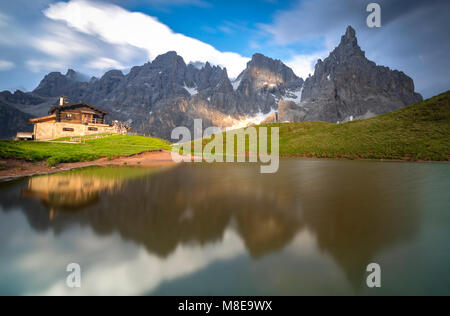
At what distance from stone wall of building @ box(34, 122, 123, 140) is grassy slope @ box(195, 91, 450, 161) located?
54218 mm

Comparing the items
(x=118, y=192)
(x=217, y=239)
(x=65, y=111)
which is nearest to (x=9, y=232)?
(x=118, y=192)

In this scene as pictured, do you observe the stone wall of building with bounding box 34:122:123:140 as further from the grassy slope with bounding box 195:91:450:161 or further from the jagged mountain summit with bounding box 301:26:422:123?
the jagged mountain summit with bounding box 301:26:422:123

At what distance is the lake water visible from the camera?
12.7 feet

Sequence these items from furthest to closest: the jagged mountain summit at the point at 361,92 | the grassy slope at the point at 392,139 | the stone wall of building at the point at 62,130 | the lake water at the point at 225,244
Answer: the jagged mountain summit at the point at 361,92 → the stone wall of building at the point at 62,130 → the grassy slope at the point at 392,139 → the lake water at the point at 225,244

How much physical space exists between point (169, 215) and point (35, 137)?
62.8 metres

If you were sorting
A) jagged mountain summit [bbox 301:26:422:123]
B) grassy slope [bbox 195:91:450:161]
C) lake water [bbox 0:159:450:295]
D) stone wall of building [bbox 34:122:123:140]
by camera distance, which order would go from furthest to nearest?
jagged mountain summit [bbox 301:26:422:123] → stone wall of building [bbox 34:122:123:140] → grassy slope [bbox 195:91:450:161] → lake water [bbox 0:159:450:295]

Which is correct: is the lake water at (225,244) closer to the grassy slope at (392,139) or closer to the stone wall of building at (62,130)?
the grassy slope at (392,139)

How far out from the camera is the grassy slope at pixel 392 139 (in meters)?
30.3

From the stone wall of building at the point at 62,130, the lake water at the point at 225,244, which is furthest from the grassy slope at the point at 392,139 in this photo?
the stone wall of building at the point at 62,130

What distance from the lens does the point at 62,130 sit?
173 ft

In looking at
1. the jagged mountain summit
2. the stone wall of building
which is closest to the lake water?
the stone wall of building

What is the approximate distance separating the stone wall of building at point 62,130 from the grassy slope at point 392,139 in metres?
54.2

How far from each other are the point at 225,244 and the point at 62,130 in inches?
2565

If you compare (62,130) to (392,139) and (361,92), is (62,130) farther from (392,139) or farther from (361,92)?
(361,92)
